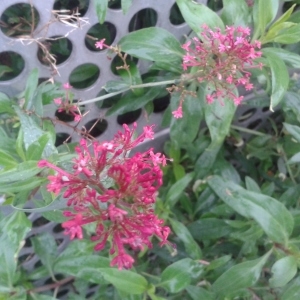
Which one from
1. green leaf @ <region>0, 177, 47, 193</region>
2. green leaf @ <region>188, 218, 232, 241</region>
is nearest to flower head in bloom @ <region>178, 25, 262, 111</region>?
green leaf @ <region>0, 177, 47, 193</region>

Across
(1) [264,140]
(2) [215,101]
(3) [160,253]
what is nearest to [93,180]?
(2) [215,101]

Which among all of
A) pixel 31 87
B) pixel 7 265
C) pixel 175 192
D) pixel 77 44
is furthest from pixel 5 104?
pixel 175 192

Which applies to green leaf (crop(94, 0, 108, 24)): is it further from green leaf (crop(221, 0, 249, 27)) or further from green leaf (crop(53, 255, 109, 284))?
green leaf (crop(53, 255, 109, 284))

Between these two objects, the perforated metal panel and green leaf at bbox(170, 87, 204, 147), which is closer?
the perforated metal panel

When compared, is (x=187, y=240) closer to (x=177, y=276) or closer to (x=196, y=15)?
(x=177, y=276)

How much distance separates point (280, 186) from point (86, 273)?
526mm

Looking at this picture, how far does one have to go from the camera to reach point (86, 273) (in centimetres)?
79

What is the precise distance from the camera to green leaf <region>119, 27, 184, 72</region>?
0.73m

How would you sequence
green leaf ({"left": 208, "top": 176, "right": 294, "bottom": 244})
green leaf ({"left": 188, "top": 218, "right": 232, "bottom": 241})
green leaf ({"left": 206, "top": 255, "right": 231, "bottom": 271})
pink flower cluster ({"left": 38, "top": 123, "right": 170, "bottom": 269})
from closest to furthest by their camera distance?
pink flower cluster ({"left": 38, "top": 123, "right": 170, "bottom": 269}), green leaf ({"left": 208, "top": 176, "right": 294, "bottom": 244}), green leaf ({"left": 206, "top": 255, "right": 231, "bottom": 271}), green leaf ({"left": 188, "top": 218, "right": 232, "bottom": 241})

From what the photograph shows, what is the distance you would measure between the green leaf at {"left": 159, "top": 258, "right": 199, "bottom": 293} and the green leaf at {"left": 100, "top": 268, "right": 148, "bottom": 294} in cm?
4

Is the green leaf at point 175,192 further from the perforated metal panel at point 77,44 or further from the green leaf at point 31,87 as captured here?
the green leaf at point 31,87

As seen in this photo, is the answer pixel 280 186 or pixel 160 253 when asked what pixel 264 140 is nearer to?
pixel 280 186

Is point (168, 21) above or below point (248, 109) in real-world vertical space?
above

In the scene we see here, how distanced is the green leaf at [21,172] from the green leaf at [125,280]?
24 cm
